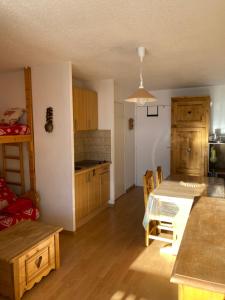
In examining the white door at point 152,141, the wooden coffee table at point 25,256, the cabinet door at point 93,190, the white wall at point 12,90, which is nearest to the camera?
the wooden coffee table at point 25,256

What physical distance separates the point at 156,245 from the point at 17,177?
7.37 feet

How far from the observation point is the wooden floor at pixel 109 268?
216 centimetres

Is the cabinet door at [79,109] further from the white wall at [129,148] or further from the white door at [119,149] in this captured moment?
the white wall at [129,148]

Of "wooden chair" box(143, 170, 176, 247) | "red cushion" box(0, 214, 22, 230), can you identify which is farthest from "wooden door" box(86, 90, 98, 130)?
"red cushion" box(0, 214, 22, 230)

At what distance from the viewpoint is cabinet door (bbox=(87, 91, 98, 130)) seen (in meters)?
4.10

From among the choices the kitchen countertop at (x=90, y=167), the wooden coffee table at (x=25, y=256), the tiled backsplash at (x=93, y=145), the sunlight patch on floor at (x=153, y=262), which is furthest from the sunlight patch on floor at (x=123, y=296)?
the tiled backsplash at (x=93, y=145)

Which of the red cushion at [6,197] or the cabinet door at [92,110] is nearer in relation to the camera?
the red cushion at [6,197]

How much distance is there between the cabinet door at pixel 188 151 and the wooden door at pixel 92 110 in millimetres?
1525

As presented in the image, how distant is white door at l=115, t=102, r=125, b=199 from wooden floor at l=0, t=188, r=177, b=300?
1.17 metres

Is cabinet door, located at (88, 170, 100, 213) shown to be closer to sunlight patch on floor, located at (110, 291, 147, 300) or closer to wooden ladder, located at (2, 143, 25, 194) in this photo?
wooden ladder, located at (2, 143, 25, 194)

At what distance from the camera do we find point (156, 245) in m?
3.01

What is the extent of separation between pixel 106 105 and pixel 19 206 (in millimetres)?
2230

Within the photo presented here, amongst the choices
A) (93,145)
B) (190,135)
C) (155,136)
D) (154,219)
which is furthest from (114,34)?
(155,136)

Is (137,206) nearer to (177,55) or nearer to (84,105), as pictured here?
(84,105)
